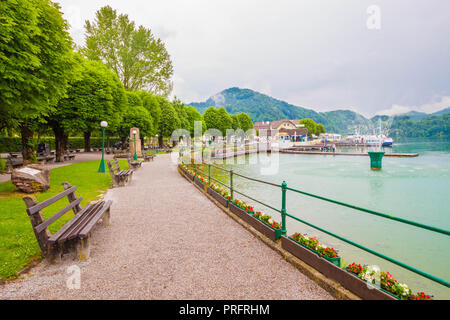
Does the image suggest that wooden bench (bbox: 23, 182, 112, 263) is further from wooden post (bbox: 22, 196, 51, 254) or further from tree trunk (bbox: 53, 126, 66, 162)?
tree trunk (bbox: 53, 126, 66, 162)

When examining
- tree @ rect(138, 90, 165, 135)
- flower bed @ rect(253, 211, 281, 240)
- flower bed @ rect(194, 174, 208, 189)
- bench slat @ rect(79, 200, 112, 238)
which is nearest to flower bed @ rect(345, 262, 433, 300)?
flower bed @ rect(253, 211, 281, 240)

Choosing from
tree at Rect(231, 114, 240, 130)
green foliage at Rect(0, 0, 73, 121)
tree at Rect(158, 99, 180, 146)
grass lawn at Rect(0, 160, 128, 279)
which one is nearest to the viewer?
grass lawn at Rect(0, 160, 128, 279)

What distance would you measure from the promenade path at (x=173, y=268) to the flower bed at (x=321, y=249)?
1.43 ft

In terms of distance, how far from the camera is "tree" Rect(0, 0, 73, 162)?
7809mm

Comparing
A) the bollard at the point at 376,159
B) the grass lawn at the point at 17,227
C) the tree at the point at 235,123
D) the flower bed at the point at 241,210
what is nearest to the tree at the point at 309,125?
the tree at the point at 235,123

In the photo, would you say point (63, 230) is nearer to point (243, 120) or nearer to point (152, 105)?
point (152, 105)

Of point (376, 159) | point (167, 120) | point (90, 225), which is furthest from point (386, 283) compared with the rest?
point (167, 120)

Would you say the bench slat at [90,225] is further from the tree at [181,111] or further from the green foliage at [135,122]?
the tree at [181,111]

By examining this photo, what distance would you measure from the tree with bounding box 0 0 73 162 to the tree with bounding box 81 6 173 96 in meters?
27.6

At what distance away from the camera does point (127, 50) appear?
38250 millimetres

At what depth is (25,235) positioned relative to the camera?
16.9ft

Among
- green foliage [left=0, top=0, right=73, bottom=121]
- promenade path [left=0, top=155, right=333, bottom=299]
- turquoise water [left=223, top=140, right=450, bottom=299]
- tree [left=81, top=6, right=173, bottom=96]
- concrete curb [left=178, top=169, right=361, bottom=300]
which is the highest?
tree [left=81, top=6, right=173, bottom=96]
